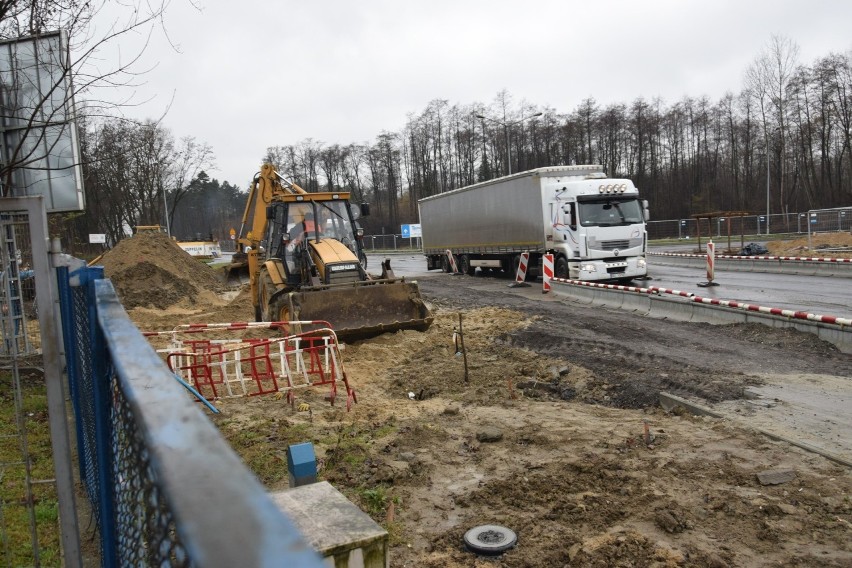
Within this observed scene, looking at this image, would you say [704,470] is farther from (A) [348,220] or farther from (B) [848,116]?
(B) [848,116]

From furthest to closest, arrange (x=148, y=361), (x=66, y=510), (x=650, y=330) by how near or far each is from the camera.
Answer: (x=650, y=330) < (x=66, y=510) < (x=148, y=361)

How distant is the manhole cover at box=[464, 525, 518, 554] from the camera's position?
413 cm

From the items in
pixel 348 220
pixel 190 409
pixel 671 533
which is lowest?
pixel 671 533

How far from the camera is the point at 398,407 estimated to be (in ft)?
25.1

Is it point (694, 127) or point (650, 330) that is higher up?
point (694, 127)

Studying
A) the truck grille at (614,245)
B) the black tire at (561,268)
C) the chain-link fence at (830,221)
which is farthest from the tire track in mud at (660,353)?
the chain-link fence at (830,221)

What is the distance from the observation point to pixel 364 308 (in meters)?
11.6

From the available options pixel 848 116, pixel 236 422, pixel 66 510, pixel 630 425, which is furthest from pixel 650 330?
pixel 848 116

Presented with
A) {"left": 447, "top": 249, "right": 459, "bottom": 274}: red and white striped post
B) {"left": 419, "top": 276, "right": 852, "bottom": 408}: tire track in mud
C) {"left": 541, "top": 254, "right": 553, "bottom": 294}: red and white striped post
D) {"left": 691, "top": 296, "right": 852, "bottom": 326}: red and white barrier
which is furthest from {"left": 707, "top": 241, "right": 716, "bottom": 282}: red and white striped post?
{"left": 447, "top": 249, "right": 459, "bottom": 274}: red and white striped post

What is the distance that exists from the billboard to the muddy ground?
3293 millimetres

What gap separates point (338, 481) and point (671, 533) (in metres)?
2.59

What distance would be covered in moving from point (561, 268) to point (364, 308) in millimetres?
10797

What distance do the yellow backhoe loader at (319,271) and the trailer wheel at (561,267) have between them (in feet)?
28.2

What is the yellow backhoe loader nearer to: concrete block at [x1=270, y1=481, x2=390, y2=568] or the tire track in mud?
the tire track in mud
